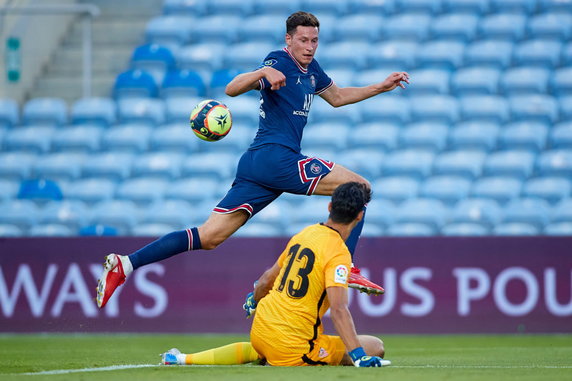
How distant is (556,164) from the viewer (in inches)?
525

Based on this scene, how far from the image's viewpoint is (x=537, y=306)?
11750 millimetres

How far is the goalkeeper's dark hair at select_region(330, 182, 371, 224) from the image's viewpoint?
6.41 meters

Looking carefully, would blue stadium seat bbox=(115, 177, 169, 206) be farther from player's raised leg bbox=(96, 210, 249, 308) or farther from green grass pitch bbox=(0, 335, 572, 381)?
player's raised leg bbox=(96, 210, 249, 308)

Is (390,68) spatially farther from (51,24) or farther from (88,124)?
(51,24)

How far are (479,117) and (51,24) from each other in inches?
288

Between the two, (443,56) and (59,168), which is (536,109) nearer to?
(443,56)

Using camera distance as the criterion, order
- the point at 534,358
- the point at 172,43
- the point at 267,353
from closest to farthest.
Result: the point at 267,353, the point at 534,358, the point at 172,43

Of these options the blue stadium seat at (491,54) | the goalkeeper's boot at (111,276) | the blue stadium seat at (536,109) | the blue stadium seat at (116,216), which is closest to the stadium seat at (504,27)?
the blue stadium seat at (491,54)

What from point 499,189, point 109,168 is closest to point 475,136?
point 499,189

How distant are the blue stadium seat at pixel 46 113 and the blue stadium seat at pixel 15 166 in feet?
3.01

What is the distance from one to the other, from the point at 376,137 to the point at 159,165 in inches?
123

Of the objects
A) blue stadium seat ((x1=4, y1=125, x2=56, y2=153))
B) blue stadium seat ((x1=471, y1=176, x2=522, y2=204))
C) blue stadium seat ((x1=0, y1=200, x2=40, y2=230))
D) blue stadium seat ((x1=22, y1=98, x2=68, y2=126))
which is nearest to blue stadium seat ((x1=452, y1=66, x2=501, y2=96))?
blue stadium seat ((x1=471, y1=176, x2=522, y2=204))

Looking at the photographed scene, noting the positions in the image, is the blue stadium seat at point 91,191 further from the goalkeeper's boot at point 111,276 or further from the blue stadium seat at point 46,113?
the goalkeeper's boot at point 111,276

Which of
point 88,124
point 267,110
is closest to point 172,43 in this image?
point 88,124
